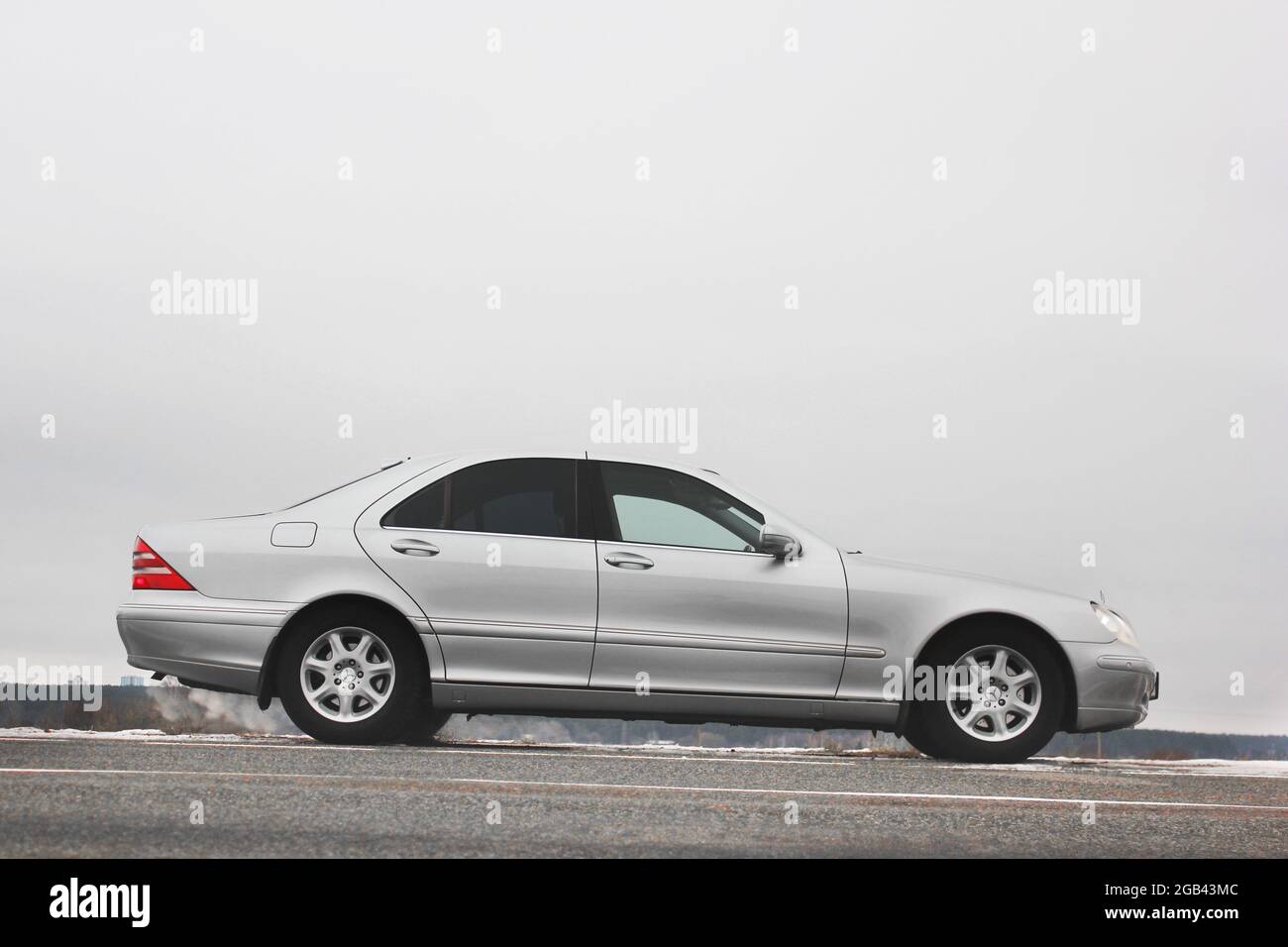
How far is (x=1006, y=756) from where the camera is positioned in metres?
8.25

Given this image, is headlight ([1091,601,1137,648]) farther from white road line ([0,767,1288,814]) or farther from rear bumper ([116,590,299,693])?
rear bumper ([116,590,299,693])

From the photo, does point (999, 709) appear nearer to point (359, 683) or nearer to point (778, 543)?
point (778, 543)

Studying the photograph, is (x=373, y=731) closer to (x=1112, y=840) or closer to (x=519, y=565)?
(x=519, y=565)

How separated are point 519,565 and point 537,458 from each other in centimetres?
72

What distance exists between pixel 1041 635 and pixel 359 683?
3898 millimetres

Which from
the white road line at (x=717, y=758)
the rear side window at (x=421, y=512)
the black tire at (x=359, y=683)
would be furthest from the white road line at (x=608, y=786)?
the rear side window at (x=421, y=512)

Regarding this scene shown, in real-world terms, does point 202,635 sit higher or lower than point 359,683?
higher

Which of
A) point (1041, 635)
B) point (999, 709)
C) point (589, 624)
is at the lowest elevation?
point (999, 709)

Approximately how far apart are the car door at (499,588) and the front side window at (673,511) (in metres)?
0.26

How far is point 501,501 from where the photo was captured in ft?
27.8

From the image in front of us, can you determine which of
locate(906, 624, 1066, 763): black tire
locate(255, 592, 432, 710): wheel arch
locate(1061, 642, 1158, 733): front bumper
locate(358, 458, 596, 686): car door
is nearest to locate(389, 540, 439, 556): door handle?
locate(358, 458, 596, 686): car door

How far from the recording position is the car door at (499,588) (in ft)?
26.6

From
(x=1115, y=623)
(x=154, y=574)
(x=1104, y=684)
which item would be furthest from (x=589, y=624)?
(x=1115, y=623)
